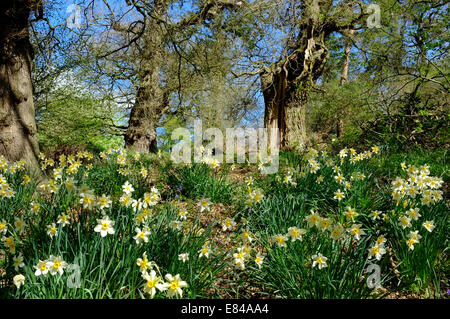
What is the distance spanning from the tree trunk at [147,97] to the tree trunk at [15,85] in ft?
7.15

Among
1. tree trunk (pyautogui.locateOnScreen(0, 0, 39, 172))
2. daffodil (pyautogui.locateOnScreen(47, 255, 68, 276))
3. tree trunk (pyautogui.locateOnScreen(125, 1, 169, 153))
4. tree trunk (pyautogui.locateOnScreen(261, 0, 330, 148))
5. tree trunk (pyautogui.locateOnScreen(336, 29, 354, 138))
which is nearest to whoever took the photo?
daffodil (pyautogui.locateOnScreen(47, 255, 68, 276))

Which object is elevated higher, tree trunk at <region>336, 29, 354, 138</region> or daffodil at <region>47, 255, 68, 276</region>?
tree trunk at <region>336, 29, 354, 138</region>

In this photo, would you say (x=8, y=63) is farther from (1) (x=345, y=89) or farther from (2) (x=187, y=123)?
(2) (x=187, y=123)

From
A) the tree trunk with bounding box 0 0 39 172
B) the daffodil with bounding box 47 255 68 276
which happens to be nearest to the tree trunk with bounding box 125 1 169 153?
the tree trunk with bounding box 0 0 39 172

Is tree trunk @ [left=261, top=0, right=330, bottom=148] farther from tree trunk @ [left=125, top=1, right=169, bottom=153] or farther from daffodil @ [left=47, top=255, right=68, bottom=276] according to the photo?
daffodil @ [left=47, top=255, right=68, bottom=276]

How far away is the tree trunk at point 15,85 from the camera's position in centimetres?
409

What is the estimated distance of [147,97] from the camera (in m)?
7.55

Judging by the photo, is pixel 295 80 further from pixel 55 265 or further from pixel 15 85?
pixel 55 265

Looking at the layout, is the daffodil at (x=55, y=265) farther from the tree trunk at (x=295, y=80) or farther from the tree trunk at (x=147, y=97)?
the tree trunk at (x=295, y=80)

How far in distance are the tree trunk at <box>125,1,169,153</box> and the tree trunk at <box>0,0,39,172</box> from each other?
2.18 metres

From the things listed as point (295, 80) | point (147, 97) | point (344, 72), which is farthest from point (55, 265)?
point (344, 72)

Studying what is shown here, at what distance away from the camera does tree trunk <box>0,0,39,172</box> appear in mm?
4094

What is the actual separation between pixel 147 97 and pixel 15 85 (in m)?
3.59

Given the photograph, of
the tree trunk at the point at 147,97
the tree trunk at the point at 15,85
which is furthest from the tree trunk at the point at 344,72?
the tree trunk at the point at 15,85
